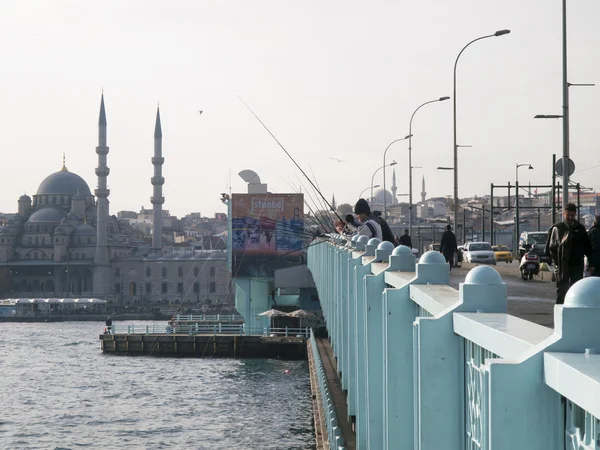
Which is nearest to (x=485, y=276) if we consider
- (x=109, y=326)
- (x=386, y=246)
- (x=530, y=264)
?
(x=386, y=246)

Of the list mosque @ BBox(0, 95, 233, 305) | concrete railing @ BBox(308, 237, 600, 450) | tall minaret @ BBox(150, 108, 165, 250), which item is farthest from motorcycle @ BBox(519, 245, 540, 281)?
mosque @ BBox(0, 95, 233, 305)

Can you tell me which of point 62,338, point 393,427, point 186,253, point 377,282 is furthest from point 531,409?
point 186,253

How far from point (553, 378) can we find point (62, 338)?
222 ft

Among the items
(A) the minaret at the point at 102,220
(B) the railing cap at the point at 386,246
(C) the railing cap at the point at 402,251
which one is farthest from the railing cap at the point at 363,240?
(A) the minaret at the point at 102,220

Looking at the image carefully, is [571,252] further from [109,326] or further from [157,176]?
[157,176]

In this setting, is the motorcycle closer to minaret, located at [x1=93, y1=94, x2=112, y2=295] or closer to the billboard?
the billboard

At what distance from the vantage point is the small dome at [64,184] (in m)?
124

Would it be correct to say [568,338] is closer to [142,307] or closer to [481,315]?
[481,315]

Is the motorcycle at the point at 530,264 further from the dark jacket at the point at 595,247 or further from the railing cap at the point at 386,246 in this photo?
the railing cap at the point at 386,246

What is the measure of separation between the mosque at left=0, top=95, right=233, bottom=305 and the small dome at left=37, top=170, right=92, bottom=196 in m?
3.21

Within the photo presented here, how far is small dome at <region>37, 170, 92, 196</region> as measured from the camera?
12406 centimetres

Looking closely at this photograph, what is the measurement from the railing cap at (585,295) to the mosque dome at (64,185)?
408 ft

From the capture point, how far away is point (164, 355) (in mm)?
51625

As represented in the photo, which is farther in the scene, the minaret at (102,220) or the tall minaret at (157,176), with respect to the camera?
the tall minaret at (157,176)
